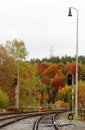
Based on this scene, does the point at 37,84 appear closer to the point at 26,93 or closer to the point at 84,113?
the point at 26,93

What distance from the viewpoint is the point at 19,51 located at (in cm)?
9569

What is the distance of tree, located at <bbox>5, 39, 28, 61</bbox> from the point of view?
95.3m

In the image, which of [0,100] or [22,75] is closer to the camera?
[0,100]

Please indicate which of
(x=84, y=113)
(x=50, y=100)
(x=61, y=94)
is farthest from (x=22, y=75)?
(x=50, y=100)

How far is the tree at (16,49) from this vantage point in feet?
313

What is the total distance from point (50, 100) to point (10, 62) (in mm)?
88495

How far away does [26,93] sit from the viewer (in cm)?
9088

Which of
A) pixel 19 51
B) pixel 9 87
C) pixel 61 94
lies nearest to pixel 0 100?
pixel 9 87

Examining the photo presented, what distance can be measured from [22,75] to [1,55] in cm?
778

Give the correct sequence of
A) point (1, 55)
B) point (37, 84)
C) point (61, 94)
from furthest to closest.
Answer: point (61, 94) → point (37, 84) → point (1, 55)

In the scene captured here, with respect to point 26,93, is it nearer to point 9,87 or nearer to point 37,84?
point 9,87

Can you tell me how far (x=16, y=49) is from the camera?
3804 inches

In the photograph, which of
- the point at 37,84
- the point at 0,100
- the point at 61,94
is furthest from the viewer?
the point at 61,94

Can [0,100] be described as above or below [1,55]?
below
